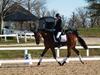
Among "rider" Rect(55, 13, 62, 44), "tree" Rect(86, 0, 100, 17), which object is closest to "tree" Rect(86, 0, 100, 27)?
"tree" Rect(86, 0, 100, 17)

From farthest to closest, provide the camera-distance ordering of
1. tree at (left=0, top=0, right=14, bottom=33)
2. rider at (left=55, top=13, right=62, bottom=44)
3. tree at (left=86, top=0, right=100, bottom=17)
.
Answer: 1. tree at (left=86, top=0, right=100, bottom=17)
2. tree at (left=0, top=0, right=14, bottom=33)
3. rider at (left=55, top=13, right=62, bottom=44)

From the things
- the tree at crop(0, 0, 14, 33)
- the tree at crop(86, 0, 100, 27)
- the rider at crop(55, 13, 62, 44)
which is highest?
the rider at crop(55, 13, 62, 44)

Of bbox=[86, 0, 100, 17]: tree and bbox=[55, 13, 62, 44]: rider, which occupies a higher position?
bbox=[55, 13, 62, 44]: rider

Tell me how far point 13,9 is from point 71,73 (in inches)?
1610

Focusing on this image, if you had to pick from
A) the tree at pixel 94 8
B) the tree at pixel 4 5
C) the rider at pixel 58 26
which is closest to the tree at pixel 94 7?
the tree at pixel 94 8

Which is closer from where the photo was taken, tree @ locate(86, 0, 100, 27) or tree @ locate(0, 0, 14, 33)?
tree @ locate(0, 0, 14, 33)

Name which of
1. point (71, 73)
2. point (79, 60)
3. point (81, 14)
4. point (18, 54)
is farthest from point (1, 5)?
point (81, 14)

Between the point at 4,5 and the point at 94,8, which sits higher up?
the point at 4,5

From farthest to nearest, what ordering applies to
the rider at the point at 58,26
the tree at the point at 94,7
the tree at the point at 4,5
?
1. the tree at the point at 94,7
2. the tree at the point at 4,5
3. the rider at the point at 58,26

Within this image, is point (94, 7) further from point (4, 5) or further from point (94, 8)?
point (4, 5)

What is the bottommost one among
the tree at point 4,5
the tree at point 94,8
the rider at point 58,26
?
the tree at point 94,8

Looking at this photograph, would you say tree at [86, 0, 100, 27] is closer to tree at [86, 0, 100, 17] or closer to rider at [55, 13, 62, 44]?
tree at [86, 0, 100, 17]

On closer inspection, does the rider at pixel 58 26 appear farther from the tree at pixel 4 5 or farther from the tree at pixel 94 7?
the tree at pixel 94 7

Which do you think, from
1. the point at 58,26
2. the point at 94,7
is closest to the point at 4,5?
the point at 94,7
